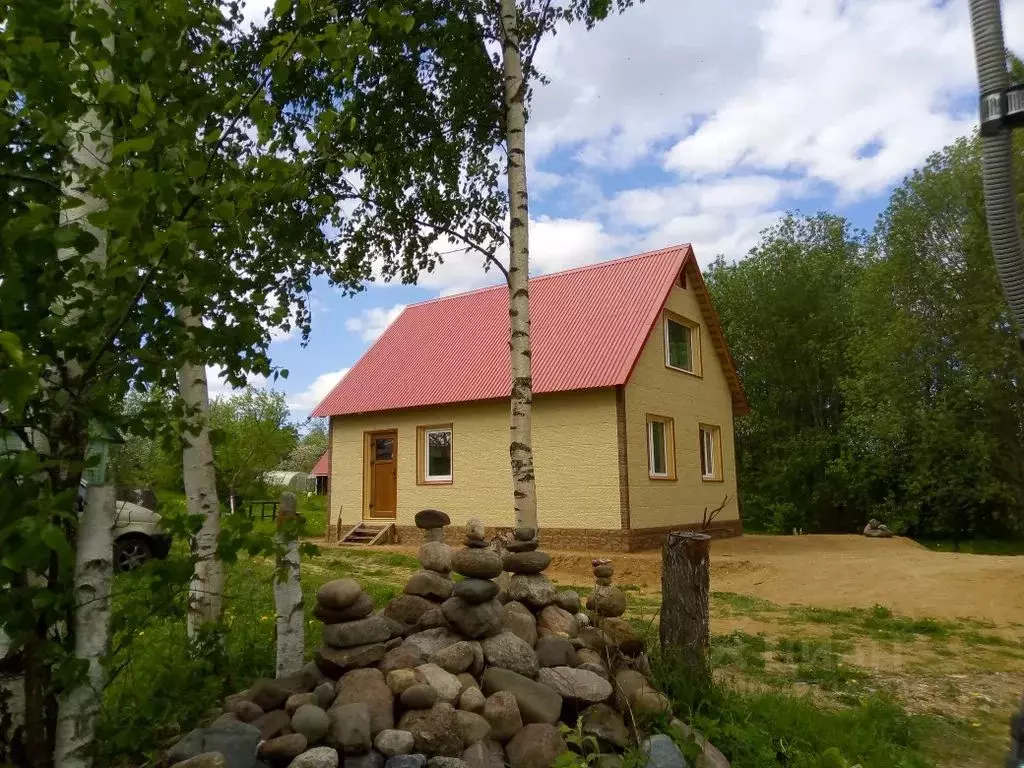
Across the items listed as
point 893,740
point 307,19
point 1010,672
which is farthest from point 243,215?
point 1010,672

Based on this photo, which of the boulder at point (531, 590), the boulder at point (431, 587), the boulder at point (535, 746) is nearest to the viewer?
the boulder at point (535, 746)

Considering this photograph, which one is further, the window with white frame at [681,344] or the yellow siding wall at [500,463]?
the window with white frame at [681,344]

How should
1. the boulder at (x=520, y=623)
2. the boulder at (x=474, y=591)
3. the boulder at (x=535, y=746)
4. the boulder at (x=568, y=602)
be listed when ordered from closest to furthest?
the boulder at (x=535, y=746) < the boulder at (x=474, y=591) < the boulder at (x=520, y=623) < the boulder at (x=568, y=602)

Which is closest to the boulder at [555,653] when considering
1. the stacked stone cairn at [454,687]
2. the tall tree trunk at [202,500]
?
the stacked stone cairn at [454,687]

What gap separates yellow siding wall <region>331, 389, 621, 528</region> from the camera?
47.0ft

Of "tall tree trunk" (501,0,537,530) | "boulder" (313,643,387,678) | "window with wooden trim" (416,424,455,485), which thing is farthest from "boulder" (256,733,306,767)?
"window with wooden trim" (416,424,455,485)

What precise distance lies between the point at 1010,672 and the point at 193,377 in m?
7.15

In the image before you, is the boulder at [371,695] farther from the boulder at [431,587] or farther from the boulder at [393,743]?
the boulder at [431,587]

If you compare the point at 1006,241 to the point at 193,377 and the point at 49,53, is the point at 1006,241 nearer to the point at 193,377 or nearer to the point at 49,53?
the point at 49,53

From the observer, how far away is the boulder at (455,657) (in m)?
Result: 3.95

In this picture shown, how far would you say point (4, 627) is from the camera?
1.87 m

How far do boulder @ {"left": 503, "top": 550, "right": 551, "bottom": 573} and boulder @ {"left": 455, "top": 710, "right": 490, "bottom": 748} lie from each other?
1433 mm

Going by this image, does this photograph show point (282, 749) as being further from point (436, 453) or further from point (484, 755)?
point (436, 453)

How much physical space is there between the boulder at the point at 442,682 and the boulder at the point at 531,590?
1.12 m
